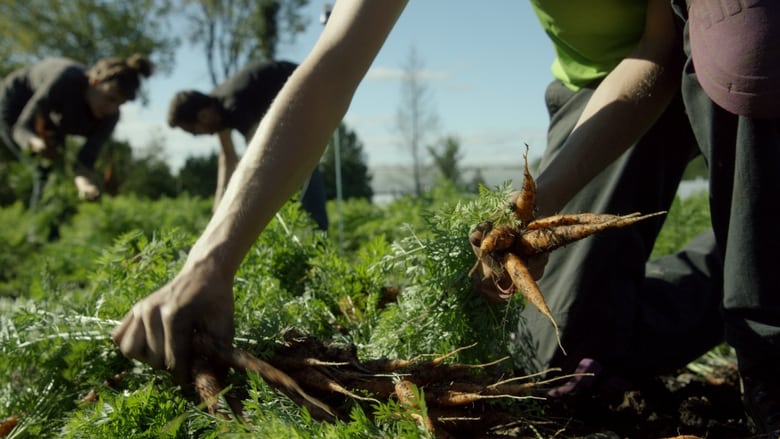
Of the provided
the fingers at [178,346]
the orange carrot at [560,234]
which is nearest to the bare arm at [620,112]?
the orange carrot at [560,234]

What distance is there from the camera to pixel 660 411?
2506 mm

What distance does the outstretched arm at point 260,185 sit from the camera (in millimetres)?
1523

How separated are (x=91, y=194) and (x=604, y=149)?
471cm

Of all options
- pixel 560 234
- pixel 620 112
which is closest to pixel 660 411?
pixel 620 112

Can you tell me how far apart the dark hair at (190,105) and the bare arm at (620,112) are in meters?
3.80

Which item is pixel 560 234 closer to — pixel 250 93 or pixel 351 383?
pixel 351 383

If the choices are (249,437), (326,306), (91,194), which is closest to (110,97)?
(91,194)

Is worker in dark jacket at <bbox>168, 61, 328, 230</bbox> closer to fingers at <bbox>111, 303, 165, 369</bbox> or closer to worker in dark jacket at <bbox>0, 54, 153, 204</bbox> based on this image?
worker in dark jacket at <bbox>0, 54, 153, 204</bbox>

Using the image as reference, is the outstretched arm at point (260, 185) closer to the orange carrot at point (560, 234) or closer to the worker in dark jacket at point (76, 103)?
the orange carrot at point (560, 234)

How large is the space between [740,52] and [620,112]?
0.40 meters

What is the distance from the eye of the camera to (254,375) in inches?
58.9

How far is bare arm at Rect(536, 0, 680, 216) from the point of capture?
73.4 inches

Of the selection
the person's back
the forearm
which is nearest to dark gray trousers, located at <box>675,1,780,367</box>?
the forearm

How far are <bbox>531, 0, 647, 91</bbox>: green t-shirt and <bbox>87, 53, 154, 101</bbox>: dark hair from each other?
4.62 meters
